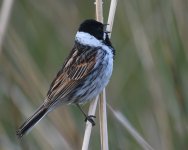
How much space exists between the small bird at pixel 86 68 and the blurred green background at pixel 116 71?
0.17 m

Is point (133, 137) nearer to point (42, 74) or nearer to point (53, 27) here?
point (42, 74)

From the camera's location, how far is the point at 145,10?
323 centimetres

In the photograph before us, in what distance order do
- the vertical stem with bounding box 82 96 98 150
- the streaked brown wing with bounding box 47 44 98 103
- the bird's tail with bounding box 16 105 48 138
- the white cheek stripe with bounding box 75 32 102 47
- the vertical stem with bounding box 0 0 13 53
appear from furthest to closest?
1. the white cheek stripe with bounding box 75 32 102 47
2. the streaked brown wing with bounding box 47 44 98 103
3. the vertical stem with bounding box 0 0 13 53
4. the bird's tail with bounding box 16 105 48 138
5. the vertical stem with bounding box 82 96 98 150

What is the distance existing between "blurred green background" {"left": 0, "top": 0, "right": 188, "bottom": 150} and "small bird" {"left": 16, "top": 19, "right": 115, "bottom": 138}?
17 cm

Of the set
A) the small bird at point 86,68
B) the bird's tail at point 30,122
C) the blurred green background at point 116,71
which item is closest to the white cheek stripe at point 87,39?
the small bird at point 86,68

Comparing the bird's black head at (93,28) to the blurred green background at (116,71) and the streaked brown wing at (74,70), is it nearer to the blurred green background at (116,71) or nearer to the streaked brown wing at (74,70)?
the streaked brown wing at (74,70)

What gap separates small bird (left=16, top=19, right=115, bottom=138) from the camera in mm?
2896

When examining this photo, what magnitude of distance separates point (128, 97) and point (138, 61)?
289 mm

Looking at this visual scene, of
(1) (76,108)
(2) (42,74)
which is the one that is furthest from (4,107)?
(1) (76,108)

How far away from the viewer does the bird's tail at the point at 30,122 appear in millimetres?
2545

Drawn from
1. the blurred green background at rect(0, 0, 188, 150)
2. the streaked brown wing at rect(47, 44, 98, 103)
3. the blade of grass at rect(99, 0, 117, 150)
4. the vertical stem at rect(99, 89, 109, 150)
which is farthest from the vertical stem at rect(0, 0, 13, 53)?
the vertical stem at rect(99, 89, 109, 150)

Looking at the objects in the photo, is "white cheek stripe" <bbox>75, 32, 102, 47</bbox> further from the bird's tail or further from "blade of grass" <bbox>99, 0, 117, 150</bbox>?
the bird's tail

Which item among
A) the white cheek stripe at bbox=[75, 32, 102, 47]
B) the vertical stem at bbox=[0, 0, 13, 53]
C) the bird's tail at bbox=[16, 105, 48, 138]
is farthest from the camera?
the white cheek stripe at bbox=[75, 32, 102, 47]

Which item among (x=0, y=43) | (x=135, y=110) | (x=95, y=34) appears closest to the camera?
(x=0, y=43)
